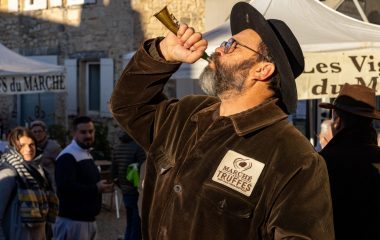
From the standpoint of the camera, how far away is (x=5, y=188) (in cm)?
552

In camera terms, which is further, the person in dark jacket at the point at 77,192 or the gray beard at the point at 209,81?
the person in dark jacket at the point at 77,192

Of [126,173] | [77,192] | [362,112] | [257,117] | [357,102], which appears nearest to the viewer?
[257,117]

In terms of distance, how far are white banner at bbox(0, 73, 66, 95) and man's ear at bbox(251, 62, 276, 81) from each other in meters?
7.73

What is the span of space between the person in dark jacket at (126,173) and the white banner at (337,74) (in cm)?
256

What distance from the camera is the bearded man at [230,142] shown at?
236 cm

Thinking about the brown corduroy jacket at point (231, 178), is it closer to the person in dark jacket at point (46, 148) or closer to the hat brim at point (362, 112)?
the hat brim at point (362, 112)

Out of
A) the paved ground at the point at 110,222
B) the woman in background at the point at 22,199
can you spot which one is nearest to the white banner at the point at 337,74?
the woman in background at the point at 22,199

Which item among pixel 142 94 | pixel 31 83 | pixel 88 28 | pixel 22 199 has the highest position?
pixel 88 28

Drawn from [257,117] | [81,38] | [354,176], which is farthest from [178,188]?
[81,38]

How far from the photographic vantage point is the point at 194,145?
2646 millimetres

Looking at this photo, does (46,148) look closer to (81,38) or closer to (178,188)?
(178,188)

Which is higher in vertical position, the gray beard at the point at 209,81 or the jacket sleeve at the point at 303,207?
the gray beard at the point at 209,81

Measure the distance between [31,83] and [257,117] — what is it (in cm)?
794

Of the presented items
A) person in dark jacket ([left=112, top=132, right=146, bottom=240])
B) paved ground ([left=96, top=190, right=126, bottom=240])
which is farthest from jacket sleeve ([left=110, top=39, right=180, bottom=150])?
paved ground ([left=96, top=190, right=126, bottom=240])
